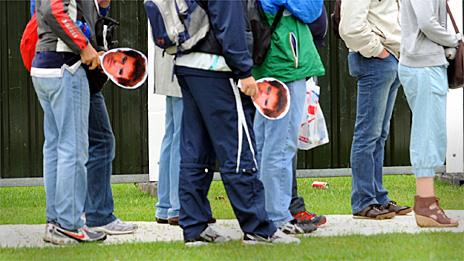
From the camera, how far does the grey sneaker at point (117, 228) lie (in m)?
7.06

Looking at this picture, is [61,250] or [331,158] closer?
[61,250]

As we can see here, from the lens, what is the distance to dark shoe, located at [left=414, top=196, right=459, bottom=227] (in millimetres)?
7000

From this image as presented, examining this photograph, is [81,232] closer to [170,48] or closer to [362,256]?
[170,48]

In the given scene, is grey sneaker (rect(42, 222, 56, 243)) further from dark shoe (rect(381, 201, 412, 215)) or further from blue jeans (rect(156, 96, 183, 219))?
dark shoe (rect(381, 201, 412, 215))

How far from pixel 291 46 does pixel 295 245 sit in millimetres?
1153

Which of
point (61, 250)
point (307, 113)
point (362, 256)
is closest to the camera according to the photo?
point (362, 256)

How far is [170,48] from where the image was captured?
6281 mm

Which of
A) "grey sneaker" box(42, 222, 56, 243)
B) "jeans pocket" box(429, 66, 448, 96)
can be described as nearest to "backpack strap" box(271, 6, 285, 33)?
"jeans pocket" box(429, 66, 448, 96)

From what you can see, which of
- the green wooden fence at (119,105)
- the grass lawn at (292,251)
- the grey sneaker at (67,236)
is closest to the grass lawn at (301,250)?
the grass lawn at (292,251)

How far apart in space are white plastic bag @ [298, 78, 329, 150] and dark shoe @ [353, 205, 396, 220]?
0.62 m

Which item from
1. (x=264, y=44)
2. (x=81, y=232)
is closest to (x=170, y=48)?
(x=264, y=44)

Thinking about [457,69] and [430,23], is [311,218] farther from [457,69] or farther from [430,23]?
[430,23]

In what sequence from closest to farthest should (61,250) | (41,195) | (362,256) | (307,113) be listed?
1. (362,256)
2. (61,250)
3. (307,113)
4. (41,195)

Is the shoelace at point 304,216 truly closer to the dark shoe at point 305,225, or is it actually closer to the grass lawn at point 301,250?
the dark shoe at point 305,225
